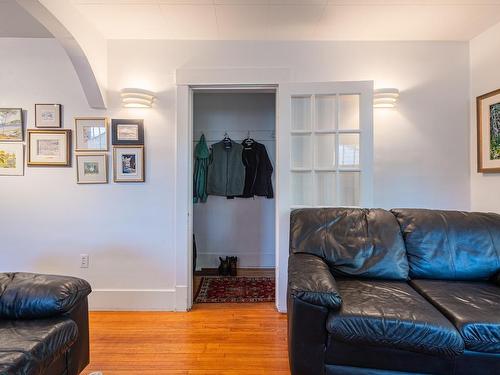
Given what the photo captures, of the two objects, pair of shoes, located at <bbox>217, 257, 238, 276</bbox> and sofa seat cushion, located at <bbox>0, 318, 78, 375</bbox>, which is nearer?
sofa seat cushion, located at <bbox>0, 318, 78, 375</bbox>

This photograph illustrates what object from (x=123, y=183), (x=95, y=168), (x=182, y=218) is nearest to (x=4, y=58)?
(x=95, y=168)

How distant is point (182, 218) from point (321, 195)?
1.20m

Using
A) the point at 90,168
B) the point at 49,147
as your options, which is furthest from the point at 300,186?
the point at 49,147

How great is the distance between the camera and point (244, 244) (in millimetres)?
3566

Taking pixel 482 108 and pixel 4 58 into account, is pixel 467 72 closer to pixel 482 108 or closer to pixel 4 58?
pixel 482 108

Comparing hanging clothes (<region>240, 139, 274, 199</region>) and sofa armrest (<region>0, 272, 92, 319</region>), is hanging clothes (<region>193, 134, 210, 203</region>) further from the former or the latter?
sofa armrest (<region>0, 272, 92, 319</region>)

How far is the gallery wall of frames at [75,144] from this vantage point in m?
2.33

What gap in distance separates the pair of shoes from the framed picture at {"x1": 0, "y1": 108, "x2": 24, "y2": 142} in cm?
236

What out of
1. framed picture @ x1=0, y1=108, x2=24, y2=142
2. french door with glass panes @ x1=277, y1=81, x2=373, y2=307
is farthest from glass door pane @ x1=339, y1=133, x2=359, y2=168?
framed picture @ x1=0, y1=108, x2=24, y2=142

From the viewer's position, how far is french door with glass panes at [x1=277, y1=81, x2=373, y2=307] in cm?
226

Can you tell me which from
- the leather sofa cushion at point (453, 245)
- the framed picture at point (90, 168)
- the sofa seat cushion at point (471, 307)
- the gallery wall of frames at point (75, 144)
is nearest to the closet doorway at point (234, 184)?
the gallery wall of frames at point (75, 144)

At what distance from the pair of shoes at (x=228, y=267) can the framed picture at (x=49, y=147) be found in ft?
6.42

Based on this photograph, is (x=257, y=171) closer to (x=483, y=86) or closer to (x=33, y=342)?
(x=483, y=86)

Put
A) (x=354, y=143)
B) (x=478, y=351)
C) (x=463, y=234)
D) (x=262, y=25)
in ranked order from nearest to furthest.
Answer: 1. (x=478, y=351)
2. (x=463, y=234)
3. (x=262, y=25)
4. (x=354, y=143)
